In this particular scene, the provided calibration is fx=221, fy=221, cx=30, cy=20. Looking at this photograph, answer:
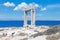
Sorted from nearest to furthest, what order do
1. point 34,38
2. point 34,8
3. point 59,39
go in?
point 59,39 → point 34,38 → point 34,8

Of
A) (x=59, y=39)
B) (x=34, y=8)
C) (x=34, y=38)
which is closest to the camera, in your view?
(x=59, y=39)

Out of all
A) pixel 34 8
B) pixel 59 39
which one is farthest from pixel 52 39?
pixel 34 8

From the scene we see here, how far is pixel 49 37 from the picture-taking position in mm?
22062

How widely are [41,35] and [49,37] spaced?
82.2 inches

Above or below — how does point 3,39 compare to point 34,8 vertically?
below

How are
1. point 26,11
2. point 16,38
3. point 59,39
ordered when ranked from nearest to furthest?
point 59,39 → point 16,38 → point 26,11

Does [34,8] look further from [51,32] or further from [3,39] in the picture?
[51,32]

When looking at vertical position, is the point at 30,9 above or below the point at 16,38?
above

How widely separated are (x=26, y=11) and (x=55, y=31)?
2182 centimetres

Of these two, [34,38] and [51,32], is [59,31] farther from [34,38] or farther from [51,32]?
[34,38]

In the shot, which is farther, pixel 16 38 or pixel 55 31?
pixel 16 38

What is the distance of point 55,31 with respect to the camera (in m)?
24.1

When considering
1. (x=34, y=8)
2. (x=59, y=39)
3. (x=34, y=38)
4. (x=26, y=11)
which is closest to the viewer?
(x=59, y=39)

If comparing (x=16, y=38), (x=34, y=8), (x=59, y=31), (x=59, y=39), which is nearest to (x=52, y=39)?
(x=59, y=39)
